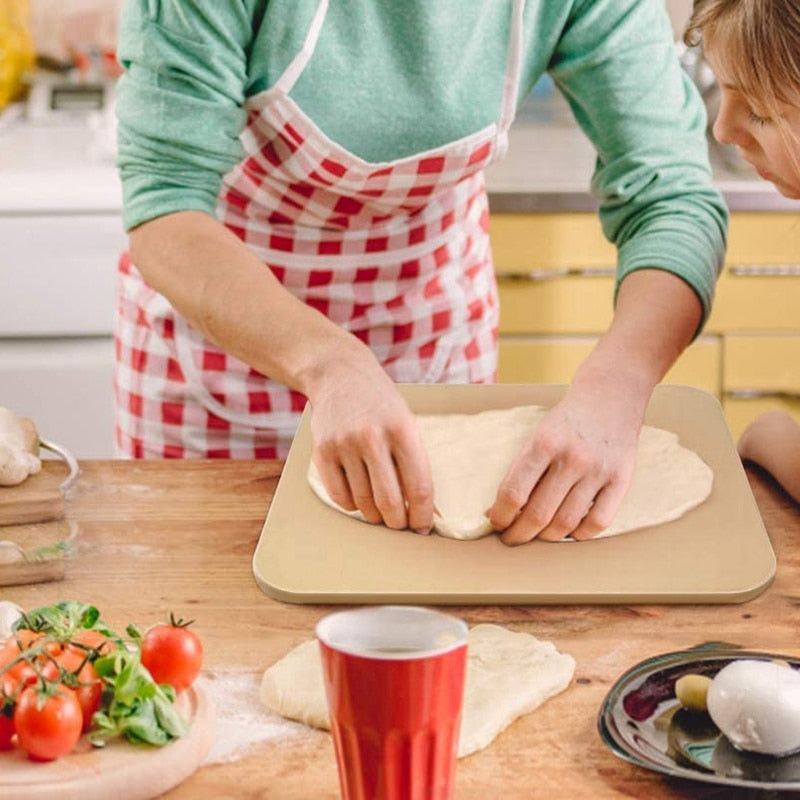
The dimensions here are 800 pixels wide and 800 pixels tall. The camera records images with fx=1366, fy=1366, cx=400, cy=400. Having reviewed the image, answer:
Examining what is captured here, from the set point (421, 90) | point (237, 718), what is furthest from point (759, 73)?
point (237, 718)

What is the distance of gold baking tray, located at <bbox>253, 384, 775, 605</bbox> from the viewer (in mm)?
1066

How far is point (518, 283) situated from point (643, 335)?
1.07m

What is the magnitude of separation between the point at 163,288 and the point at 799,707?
2.53 ft

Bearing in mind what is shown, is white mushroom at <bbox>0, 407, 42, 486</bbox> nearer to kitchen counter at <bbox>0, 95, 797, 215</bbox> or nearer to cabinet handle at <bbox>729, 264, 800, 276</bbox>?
kitchen counter at <bbox>0, 95, 797, 215</bbox>

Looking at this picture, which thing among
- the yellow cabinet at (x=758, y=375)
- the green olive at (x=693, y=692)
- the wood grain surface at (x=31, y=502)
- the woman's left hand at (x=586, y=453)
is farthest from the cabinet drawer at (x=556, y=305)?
the green olive at (x=693, y=692)

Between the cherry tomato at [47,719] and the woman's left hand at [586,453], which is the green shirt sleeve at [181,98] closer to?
the woman's left hand at [586,453]

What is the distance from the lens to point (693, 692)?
33.6 inches

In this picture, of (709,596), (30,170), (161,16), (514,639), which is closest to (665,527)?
(709,596)

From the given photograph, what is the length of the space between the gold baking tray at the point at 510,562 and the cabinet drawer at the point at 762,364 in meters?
1.22

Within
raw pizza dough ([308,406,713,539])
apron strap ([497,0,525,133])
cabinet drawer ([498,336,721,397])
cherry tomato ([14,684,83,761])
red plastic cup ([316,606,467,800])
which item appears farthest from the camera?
cabinet drawer ([498,336,721,397])

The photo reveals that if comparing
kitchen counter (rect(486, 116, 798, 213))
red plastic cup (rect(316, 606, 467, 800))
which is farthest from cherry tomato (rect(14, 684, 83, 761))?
kitchen counter (rect(486, 116, 798, 213))

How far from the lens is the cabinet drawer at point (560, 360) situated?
2.43 metres

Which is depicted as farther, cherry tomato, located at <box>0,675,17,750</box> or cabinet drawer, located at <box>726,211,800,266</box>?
cabinet drawer, located at <box>726,211,800,266</box>

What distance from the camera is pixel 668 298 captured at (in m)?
1.38
